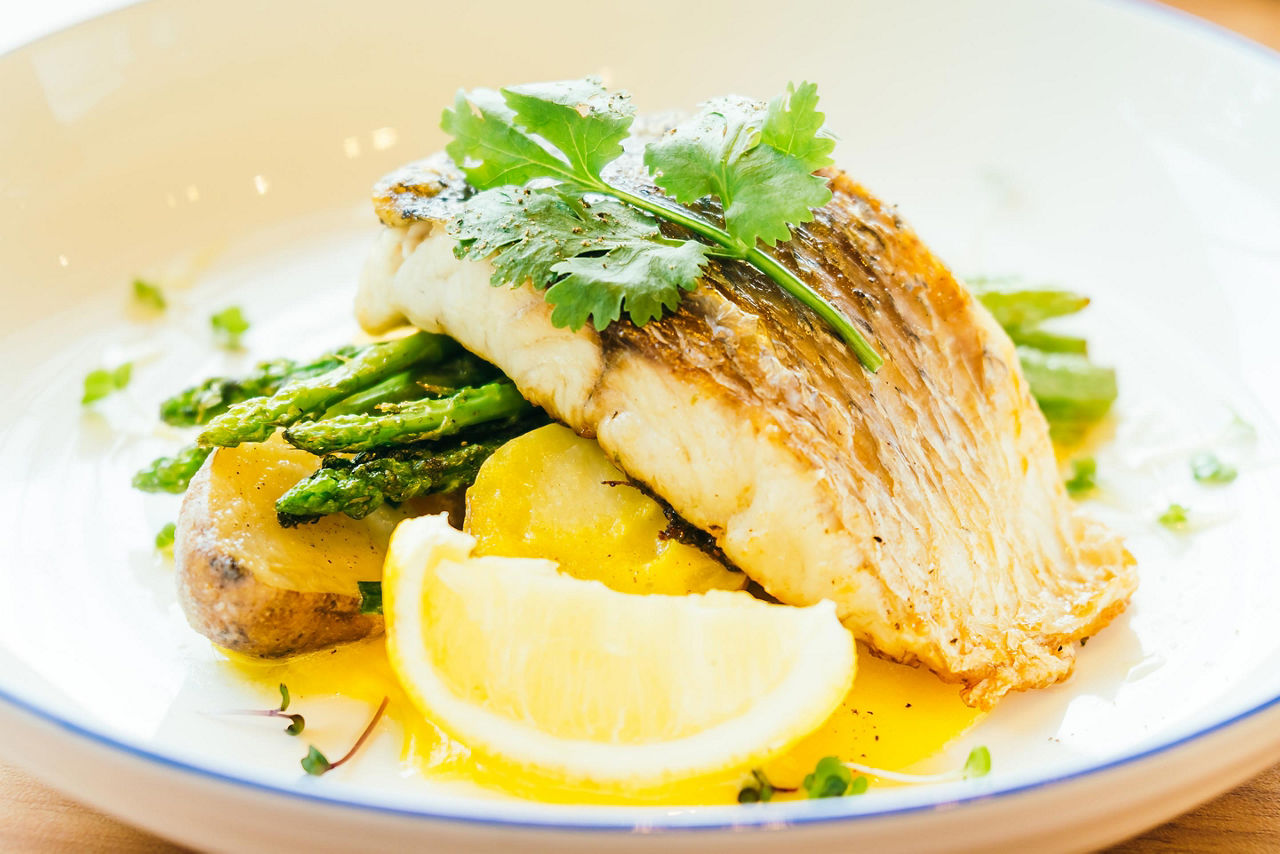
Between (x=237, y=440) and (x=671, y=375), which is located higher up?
(x=671, y=375)

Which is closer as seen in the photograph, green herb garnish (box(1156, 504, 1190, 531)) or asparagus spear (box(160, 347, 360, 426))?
green herb garnish (box(1156, 504, 1190, 531))

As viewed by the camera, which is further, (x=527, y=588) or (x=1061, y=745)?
(x=1061, y=745)

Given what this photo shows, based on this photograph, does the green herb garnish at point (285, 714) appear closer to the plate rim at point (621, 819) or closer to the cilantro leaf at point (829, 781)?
the plate rim at point (621, 819)

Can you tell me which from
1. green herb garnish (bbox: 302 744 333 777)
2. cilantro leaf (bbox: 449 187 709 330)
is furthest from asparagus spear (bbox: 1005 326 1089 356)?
green herb garnish (bbox: 302 744 333 777)

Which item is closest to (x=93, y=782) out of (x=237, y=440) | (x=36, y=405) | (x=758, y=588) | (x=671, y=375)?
(x=237, y=440)

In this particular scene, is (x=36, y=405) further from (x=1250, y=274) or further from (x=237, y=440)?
(x=1250, y=274)

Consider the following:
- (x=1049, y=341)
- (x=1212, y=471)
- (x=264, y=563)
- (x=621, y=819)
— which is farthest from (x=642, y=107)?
(x=621, y=819)

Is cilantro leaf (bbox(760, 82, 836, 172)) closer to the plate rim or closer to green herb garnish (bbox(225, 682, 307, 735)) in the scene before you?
the plate rim

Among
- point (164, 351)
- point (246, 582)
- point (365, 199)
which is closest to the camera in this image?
point (246, 582)
